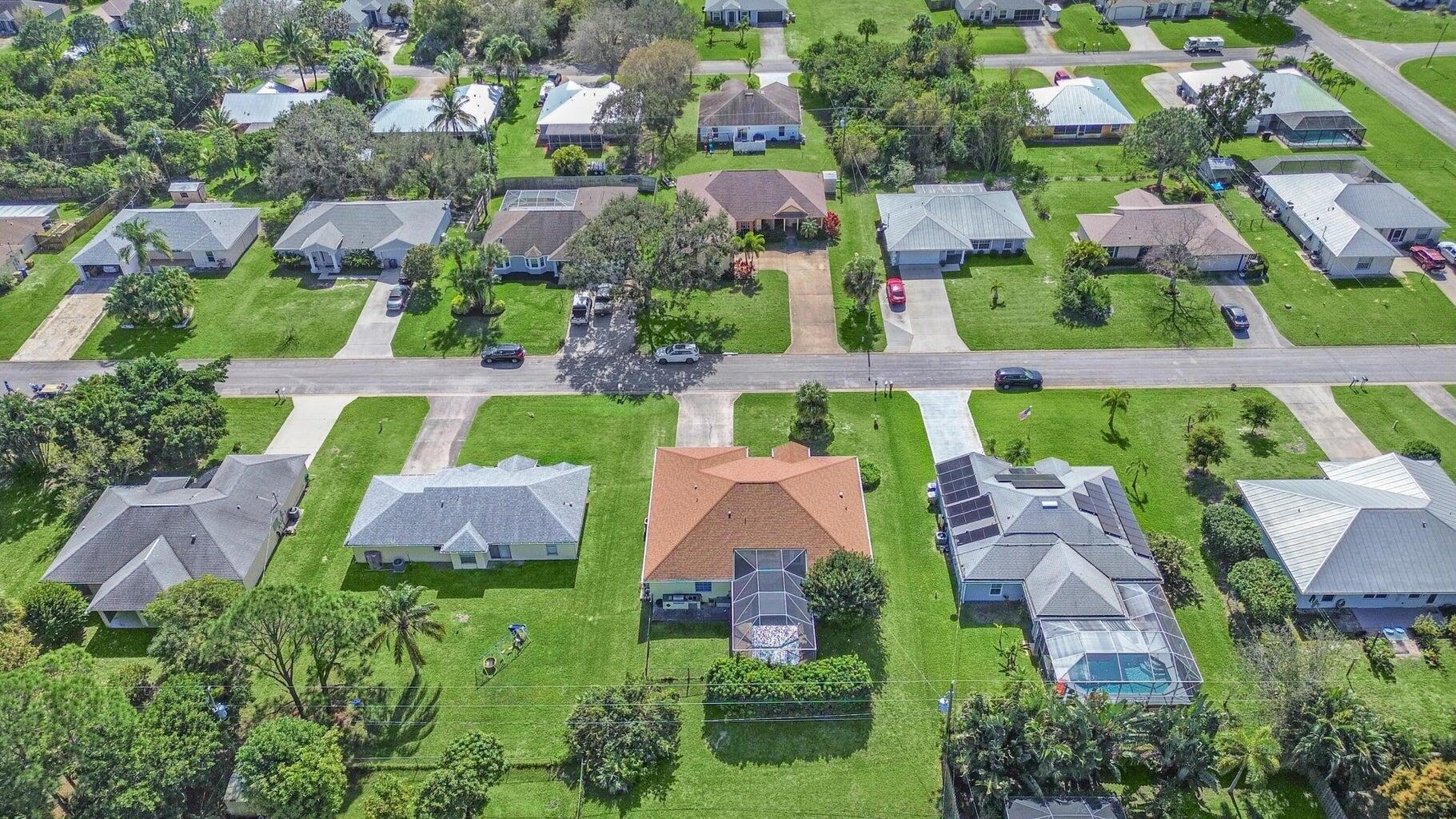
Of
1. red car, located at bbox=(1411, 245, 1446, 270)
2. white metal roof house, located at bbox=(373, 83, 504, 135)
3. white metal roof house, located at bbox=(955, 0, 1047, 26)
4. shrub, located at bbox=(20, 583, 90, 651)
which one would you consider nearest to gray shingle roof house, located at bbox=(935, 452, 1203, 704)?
red car, located at bbox=(1411, 245, 1446, 270)

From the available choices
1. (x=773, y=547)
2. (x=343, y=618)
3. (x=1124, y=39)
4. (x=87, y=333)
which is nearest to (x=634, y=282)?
(x=773, y=547)

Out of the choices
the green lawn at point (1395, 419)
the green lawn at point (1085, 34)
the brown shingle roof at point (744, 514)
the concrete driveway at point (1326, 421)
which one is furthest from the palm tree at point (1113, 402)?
the green lawn at point (1085, 34)

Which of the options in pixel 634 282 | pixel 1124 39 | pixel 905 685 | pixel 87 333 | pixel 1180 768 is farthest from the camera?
pixel 1124 39

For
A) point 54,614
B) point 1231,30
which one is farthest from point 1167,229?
point 54,614

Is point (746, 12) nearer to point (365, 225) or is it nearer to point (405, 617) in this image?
point (365, 225)

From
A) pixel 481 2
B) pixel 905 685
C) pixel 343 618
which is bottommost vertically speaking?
pixel 905 685

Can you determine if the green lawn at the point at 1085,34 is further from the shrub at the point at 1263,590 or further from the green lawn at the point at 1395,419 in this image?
the shrub at the point at 1263,590

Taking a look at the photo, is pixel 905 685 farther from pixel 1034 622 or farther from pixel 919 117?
pixel 919 117

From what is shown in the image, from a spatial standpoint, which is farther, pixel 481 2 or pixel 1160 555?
pixel 481 2
